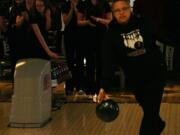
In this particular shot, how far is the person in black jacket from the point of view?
20.7 feet

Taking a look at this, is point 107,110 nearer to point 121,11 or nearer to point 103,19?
point 121,11

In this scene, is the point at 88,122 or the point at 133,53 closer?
the point at 133,53

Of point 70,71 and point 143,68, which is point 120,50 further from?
point 70,71

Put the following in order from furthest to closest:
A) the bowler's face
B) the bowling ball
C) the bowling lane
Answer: the bowling lane
the bowler's face
the bowling ball

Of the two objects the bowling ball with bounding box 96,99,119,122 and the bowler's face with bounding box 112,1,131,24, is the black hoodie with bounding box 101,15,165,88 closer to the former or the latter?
the bowler's face with bounding box 112,1,131,24

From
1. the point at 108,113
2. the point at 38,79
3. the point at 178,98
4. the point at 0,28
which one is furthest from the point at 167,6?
the point at 0,28

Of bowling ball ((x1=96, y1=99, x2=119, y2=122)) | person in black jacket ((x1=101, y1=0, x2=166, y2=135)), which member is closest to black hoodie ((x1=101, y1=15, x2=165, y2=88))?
person in black jacket ((x1=101, y1=0, x2=166, y2=135))

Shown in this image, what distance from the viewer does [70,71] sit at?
10727 millimetres

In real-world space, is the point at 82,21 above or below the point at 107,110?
above

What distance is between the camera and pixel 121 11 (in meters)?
6.28

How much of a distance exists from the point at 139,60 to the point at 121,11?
60 cm

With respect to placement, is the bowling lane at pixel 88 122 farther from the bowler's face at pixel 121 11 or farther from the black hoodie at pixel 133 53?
the bowler's face at pixel 121 11

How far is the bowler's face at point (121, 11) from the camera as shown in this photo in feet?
20.5

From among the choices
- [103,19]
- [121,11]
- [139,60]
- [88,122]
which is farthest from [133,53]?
[103,19]
